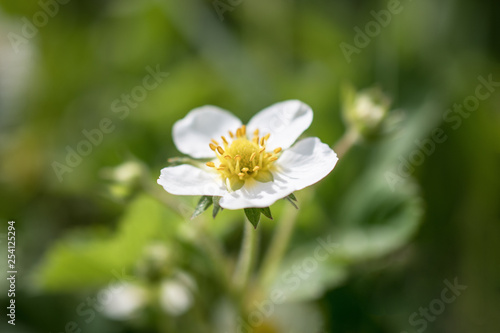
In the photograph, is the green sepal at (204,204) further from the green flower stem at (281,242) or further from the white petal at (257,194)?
the green flower stem at (281,242)

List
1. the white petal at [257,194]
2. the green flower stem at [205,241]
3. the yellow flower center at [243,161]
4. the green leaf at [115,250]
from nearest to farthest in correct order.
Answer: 1. the white petal at [257,194]
2. the yellow flower center at [243,161]
3. the green flower stem at [205,241]
4. the green leaf at [115,250]

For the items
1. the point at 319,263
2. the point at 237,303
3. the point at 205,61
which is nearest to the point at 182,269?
the point at 237,303

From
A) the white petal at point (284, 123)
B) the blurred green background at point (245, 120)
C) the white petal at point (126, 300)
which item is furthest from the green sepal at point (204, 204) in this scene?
the white petal at point (126, 300)

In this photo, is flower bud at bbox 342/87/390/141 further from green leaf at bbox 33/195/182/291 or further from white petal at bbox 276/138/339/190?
green leaf at bbox 33/195/182/291

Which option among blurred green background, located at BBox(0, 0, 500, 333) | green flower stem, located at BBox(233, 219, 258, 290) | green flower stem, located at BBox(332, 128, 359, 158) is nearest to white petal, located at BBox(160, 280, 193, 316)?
Answer: blurred green background, located at BBox(0, 0, 500, 333)

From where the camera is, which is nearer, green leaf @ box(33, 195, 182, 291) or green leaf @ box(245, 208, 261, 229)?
green leaf @ box(245, 208, 261, 229)

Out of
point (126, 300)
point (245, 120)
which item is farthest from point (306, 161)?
point (245, 120)

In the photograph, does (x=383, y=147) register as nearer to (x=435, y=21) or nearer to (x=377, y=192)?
(x=377, y=192)
